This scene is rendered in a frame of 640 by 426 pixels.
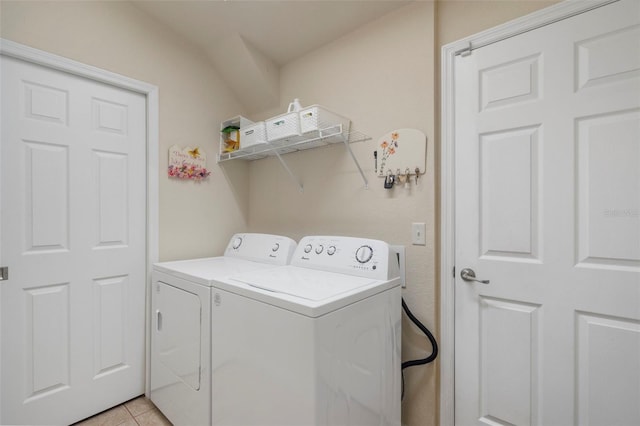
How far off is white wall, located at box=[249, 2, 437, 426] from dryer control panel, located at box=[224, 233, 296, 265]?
27 centimetres

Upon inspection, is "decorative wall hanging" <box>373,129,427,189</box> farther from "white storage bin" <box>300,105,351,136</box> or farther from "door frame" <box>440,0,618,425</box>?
"white storage bin" <box>300,105,351,136</box>

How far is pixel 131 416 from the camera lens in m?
1.78

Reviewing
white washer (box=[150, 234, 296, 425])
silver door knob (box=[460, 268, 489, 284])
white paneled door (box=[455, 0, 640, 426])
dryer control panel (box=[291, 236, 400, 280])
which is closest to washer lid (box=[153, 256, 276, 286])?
white washer (box=[150, 234, 296, 425])

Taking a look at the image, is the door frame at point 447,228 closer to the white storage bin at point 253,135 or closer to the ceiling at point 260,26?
the ceiling at point 260,26

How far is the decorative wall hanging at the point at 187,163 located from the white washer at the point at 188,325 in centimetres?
62

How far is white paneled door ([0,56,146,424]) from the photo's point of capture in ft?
4.98

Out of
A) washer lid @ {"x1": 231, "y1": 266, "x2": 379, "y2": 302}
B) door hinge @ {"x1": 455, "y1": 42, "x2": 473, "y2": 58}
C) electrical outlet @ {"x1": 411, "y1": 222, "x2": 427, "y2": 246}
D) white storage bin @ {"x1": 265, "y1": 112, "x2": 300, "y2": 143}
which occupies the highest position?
door hinge @ {"x1": 455, "y1": 42, "x2": 473, "y2": 58}

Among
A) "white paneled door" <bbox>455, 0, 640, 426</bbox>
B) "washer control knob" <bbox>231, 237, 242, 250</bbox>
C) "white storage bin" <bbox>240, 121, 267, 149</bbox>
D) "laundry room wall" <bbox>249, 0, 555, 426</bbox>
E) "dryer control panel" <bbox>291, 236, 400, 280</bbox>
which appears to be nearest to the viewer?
"white paneled door" <bbox>455, 0, 640, 426</bbox>

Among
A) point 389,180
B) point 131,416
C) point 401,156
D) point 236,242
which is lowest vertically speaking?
point 131,416

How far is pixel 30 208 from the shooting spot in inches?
61.4

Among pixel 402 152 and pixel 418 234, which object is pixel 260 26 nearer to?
pixel 402 152

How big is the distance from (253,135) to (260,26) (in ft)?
2.41

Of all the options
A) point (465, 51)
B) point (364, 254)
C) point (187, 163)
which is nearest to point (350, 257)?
point (364, 254)

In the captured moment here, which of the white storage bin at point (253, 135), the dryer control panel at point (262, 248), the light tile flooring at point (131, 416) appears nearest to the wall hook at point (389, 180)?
the dryer control panel at point (262, 248)
